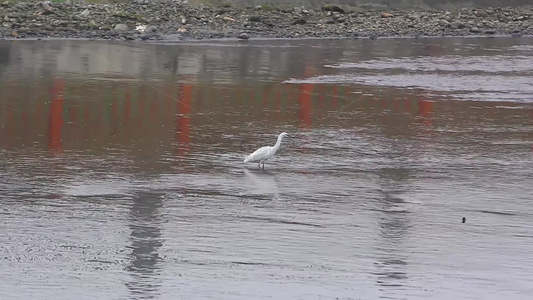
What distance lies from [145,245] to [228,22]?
29.8 m

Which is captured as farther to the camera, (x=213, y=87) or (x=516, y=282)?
(x=213, y=87)

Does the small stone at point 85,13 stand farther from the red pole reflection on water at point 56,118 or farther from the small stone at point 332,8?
the red pole reflection on water at point 56,118

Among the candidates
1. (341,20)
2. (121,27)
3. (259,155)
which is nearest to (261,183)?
(259,155)

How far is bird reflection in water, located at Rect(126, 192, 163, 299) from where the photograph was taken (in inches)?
415

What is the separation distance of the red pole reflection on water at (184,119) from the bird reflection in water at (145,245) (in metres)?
3.39

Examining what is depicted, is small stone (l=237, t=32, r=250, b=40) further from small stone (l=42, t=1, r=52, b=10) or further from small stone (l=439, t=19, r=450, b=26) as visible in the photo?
small stone (l=439, t=19, r=450, b=26)

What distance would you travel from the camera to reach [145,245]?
12.0 meters

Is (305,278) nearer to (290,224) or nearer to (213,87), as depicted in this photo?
(290,224)

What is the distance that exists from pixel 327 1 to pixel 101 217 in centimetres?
3406

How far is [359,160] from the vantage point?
55.8 ft

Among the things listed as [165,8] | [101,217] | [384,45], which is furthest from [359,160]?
[165,8]

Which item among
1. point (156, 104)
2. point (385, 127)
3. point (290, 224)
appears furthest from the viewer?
point (156, 104)

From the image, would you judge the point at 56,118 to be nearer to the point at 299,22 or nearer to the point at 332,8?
the point at 299,22

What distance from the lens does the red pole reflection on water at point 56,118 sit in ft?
58.0
